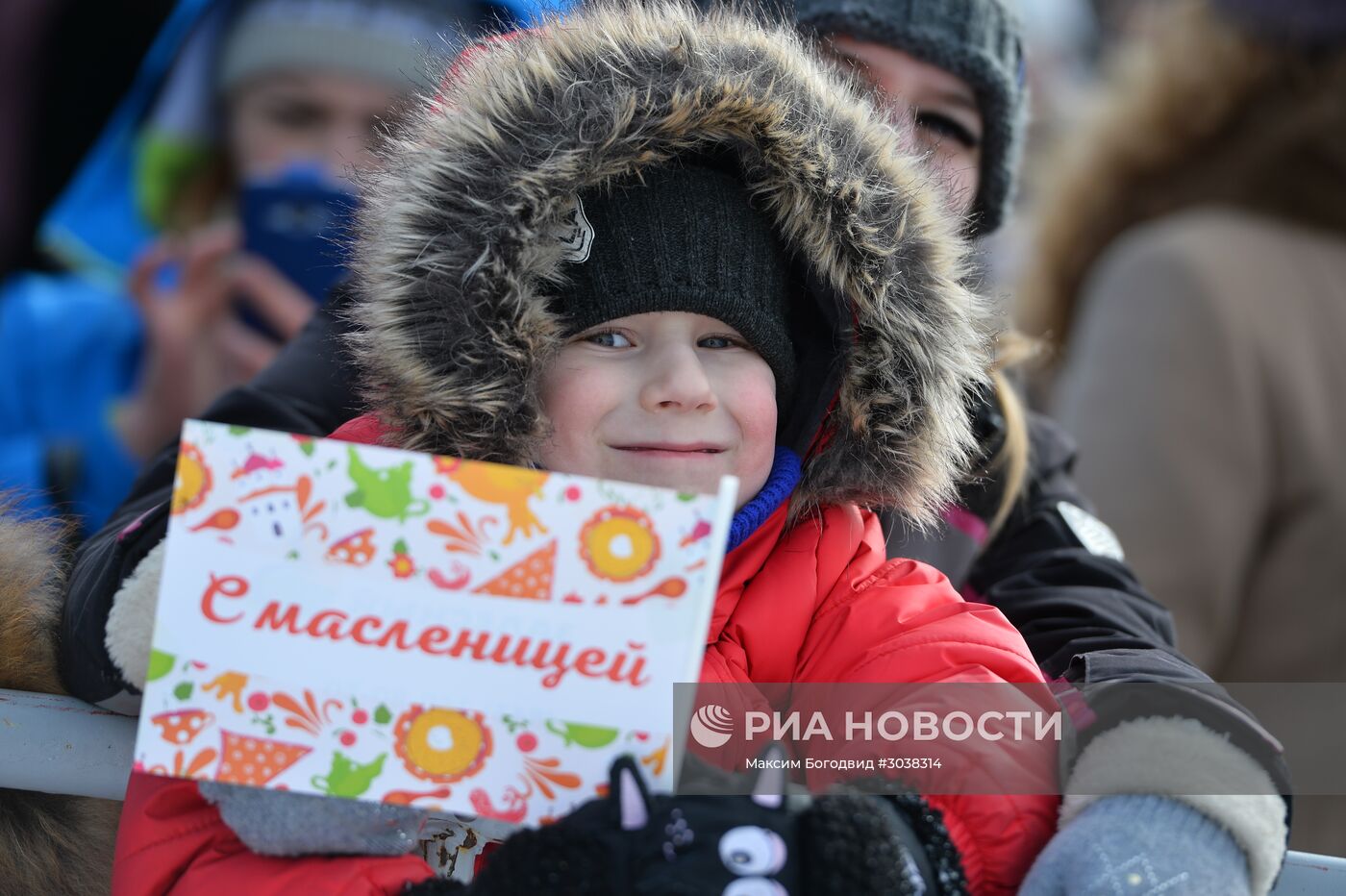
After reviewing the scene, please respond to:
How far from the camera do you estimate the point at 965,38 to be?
178 centimetres

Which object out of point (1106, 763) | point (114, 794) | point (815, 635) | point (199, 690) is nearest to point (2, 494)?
point (114, 794)

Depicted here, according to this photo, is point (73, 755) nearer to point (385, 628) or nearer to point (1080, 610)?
point (385, 628)

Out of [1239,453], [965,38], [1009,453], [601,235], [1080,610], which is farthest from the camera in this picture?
[1239,453]

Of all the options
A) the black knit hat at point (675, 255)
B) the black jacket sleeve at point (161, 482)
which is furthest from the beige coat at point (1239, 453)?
the black jacket sleeve at point (161, 482)

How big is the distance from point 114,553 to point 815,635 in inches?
Answer: 27.0

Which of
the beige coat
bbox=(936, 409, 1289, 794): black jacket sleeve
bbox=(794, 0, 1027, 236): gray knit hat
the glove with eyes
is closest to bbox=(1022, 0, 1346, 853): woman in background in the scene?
the beige coat

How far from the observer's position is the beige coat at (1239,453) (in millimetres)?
2381

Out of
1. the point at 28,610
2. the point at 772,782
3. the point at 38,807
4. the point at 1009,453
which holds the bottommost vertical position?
the point at 38,807

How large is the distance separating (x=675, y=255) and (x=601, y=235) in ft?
0.26

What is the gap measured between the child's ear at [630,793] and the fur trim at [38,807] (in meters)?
0.63

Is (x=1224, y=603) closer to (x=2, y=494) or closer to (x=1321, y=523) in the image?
(x=1321, y=523)

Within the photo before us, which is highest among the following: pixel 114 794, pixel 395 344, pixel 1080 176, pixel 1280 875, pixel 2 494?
pixel 1080 176

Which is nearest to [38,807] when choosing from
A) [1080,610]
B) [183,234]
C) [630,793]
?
[630,793]

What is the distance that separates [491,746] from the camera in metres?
1.01
